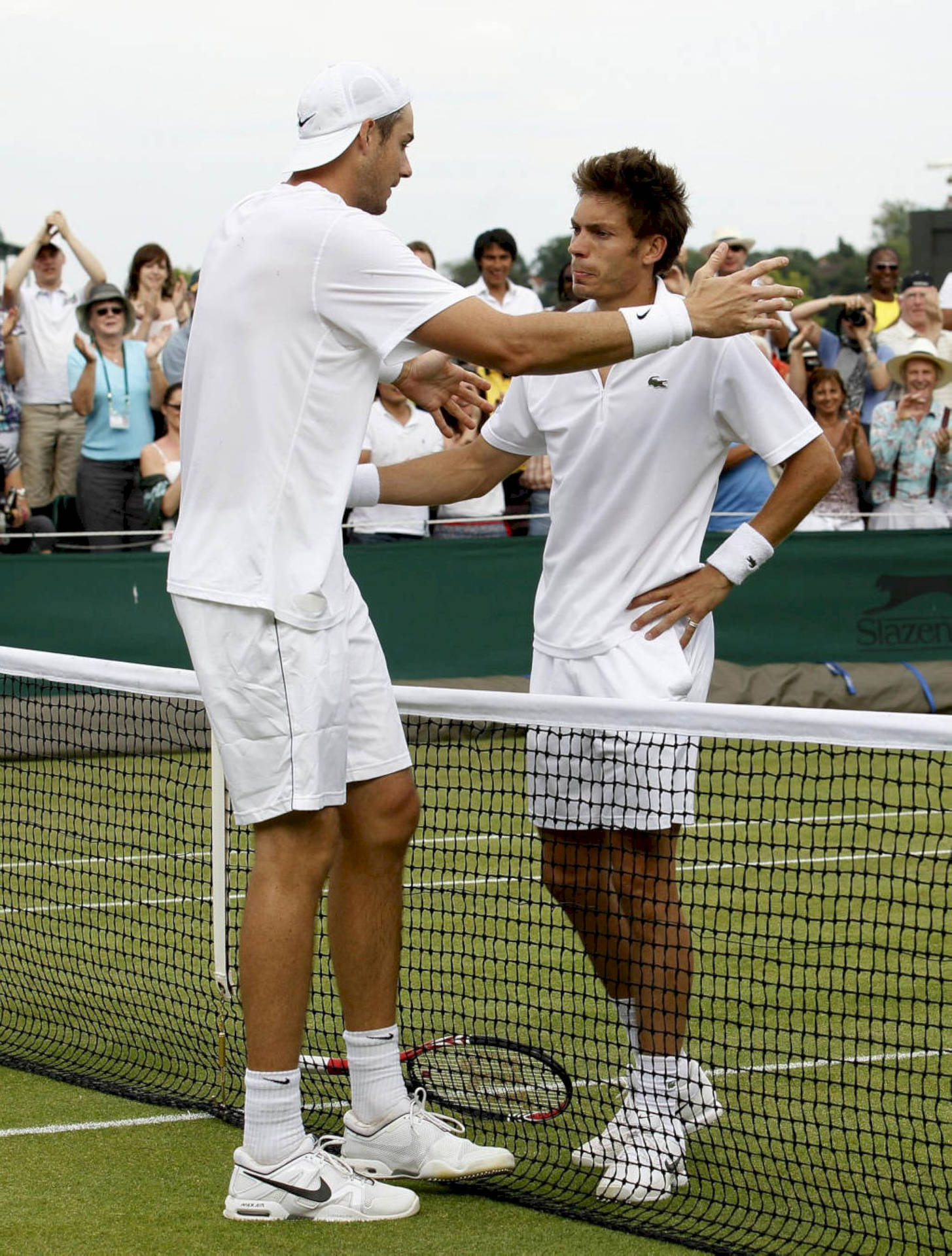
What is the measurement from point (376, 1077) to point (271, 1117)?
0.39m

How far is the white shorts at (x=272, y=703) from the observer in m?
4.21

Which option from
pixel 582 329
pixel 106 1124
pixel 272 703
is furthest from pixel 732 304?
pixel 106 1124

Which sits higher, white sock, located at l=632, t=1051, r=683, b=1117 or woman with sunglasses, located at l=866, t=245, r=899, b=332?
woman with sunglasses, located at l=866, t=245, r=899, b=332

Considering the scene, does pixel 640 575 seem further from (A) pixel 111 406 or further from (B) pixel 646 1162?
(A) pixel 111 406

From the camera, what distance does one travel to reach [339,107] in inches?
168

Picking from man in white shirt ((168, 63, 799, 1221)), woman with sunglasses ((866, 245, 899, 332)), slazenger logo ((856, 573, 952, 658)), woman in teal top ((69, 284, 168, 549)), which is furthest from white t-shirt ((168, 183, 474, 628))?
woman with sunglasses ((866, 245, 899, 332))

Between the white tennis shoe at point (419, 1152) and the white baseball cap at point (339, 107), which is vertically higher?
the white baseball cap at point (339, 107)

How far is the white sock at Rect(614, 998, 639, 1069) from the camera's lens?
15.7 ft

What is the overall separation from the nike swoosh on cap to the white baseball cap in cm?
229

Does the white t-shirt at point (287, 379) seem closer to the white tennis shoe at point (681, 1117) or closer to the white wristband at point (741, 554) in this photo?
the white wristband at point (741, 554)

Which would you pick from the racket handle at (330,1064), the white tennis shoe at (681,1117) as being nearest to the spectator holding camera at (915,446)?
the racket handle at (330,1064)

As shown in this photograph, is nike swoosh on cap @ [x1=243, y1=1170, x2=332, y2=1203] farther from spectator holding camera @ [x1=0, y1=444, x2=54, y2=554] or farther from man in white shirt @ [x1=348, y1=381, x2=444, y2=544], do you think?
spectator holding camera @ [x1=0, y1=444, x2=54, y2=554]

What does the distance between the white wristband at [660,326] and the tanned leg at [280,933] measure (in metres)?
1.28

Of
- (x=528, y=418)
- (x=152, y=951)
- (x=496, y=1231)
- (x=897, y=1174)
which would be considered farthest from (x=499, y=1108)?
(x=152, y=951)
